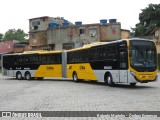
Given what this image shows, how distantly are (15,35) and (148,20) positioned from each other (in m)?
64.2

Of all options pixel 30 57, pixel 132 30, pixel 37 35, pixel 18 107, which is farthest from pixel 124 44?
pixel 132 30

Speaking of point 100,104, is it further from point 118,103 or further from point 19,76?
point 19,76

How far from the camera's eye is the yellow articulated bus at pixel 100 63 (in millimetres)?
21344

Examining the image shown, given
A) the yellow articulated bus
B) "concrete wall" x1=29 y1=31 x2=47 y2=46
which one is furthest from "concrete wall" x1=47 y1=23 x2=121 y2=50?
the yellow articulated bus

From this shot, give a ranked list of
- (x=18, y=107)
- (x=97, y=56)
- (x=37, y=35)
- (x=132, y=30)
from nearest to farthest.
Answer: (x=18, y=107)
(x=97, y=56)
(x=37, y=35)
(x=132, y=30)

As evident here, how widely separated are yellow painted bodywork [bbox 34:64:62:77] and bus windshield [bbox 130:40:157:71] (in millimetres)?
13829

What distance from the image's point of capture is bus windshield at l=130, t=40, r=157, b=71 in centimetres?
2122

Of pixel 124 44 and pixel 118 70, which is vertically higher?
pixel 124 44

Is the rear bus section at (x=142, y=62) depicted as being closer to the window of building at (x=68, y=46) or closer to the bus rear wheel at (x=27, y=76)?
the bus rear wheel at (x=27, y=76)

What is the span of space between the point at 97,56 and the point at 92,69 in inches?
57.5

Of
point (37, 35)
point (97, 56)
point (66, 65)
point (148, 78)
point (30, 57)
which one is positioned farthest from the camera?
point (37, 35)

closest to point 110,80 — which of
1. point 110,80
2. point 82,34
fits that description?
point 110,80

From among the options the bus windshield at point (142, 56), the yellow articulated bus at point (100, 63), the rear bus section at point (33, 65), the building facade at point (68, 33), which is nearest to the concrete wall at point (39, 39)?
the building facade at point (68, 33)

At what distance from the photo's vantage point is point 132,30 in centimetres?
8288
